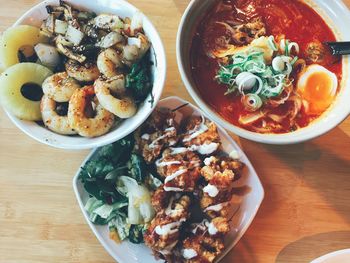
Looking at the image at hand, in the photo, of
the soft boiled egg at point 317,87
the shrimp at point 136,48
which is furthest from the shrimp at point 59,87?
the soft boiled egg at point 317,87

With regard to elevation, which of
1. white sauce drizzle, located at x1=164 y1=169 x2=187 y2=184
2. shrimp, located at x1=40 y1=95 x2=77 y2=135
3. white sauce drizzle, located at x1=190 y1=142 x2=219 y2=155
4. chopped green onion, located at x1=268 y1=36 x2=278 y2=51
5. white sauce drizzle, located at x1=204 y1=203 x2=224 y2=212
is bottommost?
white sauce drizzle, located at x1=204 y1=203 x2=224 y2=212

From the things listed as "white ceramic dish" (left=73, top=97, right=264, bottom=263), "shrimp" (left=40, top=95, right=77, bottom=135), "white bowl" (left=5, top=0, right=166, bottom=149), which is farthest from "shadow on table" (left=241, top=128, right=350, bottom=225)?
"shrimp" (left=40, top=95, right=77, bottom=135)

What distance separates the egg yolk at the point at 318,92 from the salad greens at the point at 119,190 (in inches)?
27.0

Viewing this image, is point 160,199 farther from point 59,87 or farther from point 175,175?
point 59,87

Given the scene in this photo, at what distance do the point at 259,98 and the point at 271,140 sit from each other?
0.18m

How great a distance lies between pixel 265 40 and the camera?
195cm

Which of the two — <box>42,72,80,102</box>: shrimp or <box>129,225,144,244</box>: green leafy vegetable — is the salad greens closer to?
<box>129,225,144,244</box>: green leafy vegetable

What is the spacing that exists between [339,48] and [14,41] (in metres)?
1.23

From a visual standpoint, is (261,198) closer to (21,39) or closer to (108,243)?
(108,243)

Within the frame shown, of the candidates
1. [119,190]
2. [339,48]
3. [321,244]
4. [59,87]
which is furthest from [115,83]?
[321,244]

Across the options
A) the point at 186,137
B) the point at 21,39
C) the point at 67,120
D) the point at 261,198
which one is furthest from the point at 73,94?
the point at 261,198

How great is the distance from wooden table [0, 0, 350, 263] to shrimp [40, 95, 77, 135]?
11.2 inches

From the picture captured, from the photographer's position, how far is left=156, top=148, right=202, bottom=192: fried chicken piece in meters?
2.04

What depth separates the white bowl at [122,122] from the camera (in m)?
1.91
